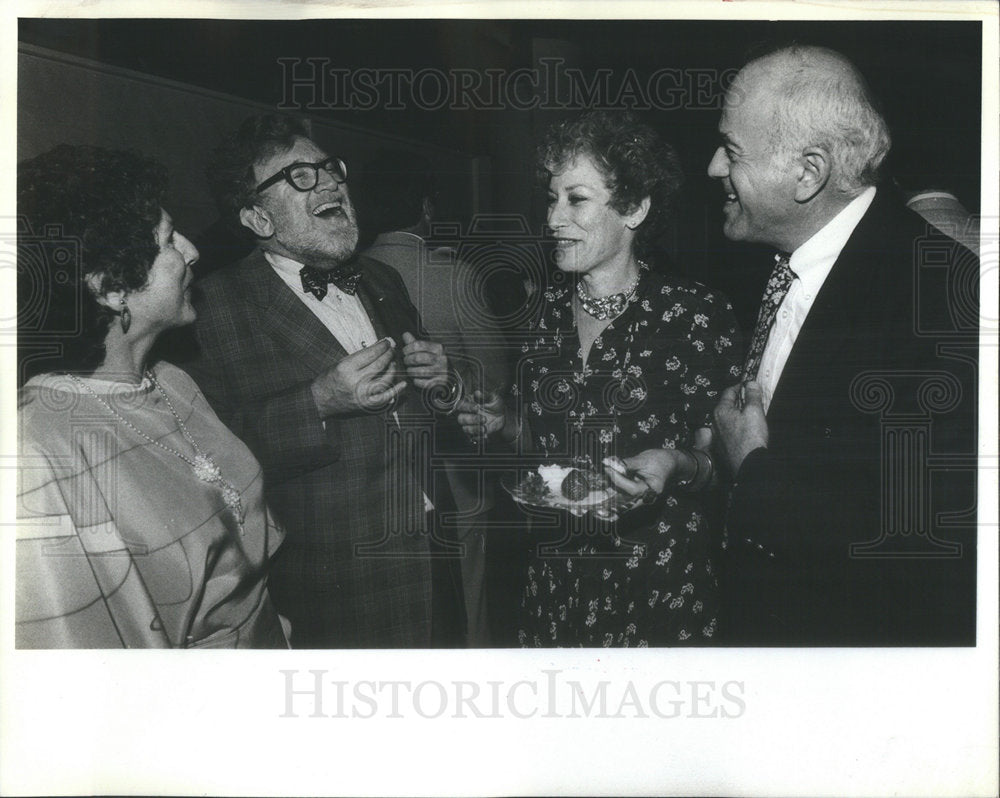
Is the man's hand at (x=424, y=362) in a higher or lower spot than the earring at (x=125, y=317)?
lower

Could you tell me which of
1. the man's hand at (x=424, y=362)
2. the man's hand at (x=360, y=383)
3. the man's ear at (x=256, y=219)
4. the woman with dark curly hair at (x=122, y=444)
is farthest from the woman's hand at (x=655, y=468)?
the man's ear at (x=256, y=219)

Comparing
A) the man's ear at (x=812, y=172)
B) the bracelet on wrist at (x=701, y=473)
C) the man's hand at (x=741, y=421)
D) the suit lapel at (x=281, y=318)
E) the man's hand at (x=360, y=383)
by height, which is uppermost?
the man's ear at (x=812, y=172)

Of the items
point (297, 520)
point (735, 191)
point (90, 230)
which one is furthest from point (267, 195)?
point (735, 191)

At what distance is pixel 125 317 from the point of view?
8.52ft

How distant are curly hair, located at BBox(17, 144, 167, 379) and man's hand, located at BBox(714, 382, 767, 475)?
62.2 inches

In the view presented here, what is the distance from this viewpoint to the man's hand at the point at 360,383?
260 centimetres

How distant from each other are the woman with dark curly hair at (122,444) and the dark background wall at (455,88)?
0.15m

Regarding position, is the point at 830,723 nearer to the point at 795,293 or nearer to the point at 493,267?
the point at 795,293

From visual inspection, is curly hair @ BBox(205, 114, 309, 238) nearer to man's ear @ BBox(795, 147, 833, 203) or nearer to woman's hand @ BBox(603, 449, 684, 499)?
woman's hand @ BBox(603, 449, 684, 499)

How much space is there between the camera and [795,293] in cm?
263

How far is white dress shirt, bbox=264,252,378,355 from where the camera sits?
8.54ft

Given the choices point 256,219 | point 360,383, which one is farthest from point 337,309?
point 256,219

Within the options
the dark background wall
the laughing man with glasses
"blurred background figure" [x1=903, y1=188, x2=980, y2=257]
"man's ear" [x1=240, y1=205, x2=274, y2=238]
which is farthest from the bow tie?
"blurred background figure" [x1=903, y1=188, x2=980, y2=257]

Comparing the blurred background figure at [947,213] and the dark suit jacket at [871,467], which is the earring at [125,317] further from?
the blurred background figure at [947,213]
